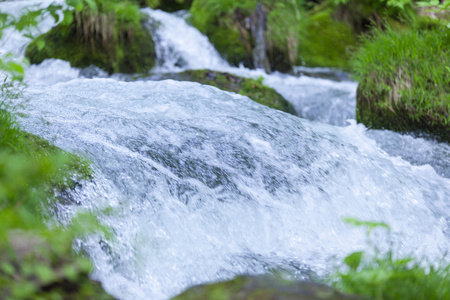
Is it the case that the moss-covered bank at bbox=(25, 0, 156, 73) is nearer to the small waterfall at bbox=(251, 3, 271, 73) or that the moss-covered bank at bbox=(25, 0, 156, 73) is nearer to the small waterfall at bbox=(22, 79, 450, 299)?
the small waterfall at bbox=(251, 3, 271, 73)

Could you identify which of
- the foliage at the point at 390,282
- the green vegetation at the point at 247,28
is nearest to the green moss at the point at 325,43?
the green vegetation at the point at 247,28

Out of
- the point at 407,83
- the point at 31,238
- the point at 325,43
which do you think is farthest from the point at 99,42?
the point at 31,238

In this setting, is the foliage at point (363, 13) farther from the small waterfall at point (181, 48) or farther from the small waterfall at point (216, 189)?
the small waterfall at point (216, 189)

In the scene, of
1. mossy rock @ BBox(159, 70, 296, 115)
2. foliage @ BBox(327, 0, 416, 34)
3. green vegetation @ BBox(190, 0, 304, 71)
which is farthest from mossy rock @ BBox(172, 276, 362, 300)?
foliage @ BBox(327, 0, 416, 34)

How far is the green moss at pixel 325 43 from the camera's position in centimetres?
793

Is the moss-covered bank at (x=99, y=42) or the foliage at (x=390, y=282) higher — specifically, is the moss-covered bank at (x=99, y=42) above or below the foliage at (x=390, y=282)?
below

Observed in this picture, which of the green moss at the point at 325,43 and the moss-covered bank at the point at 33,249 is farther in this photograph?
the green moss at the point at 325,43

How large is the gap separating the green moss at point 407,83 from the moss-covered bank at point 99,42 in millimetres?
3297

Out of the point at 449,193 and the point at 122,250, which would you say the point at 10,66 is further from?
the point at 449,193

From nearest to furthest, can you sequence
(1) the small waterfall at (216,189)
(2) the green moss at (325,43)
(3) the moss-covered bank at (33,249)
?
(3) the moss-covered bank at (33,249), (1) the small waterfall at (216,189), (2) the green moss at (325,43)

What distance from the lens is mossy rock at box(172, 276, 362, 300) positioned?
1386 mm

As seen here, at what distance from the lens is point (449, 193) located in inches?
139

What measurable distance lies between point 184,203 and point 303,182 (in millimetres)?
Answer: 1003

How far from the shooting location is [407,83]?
176 inches
